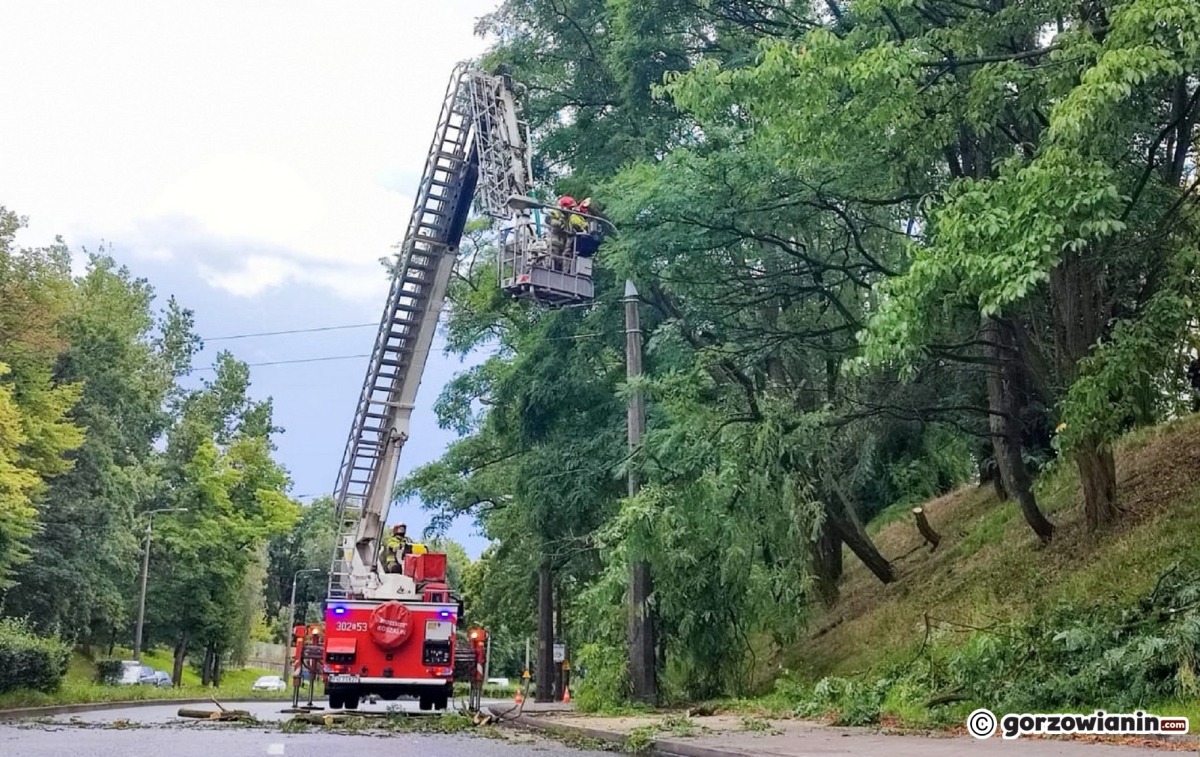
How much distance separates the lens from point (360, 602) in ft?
58.5

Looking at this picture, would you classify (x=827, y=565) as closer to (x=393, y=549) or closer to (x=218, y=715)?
(x=393, y=549)

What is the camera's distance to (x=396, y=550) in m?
19.0

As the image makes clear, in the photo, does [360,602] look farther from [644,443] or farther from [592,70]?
[592,70]

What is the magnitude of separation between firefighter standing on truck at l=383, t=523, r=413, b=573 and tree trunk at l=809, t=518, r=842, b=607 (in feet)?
30.3

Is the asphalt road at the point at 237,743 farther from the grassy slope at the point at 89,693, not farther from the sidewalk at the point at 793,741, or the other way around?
the grassy slope at the point at 89,693

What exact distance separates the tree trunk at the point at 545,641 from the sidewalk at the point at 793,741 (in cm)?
1650

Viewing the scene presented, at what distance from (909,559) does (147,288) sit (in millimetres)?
42692

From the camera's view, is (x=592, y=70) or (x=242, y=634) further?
(x=242, y=634)

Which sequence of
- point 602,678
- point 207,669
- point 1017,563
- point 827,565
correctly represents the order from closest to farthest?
1. point 1017,563
2. point 602,678
3. point 827,565
4. point 207,669

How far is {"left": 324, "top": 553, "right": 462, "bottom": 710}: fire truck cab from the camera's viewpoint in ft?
57.2

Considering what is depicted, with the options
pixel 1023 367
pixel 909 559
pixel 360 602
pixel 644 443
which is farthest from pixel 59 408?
pixel 1023 367

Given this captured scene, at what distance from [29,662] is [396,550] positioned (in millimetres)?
8736
